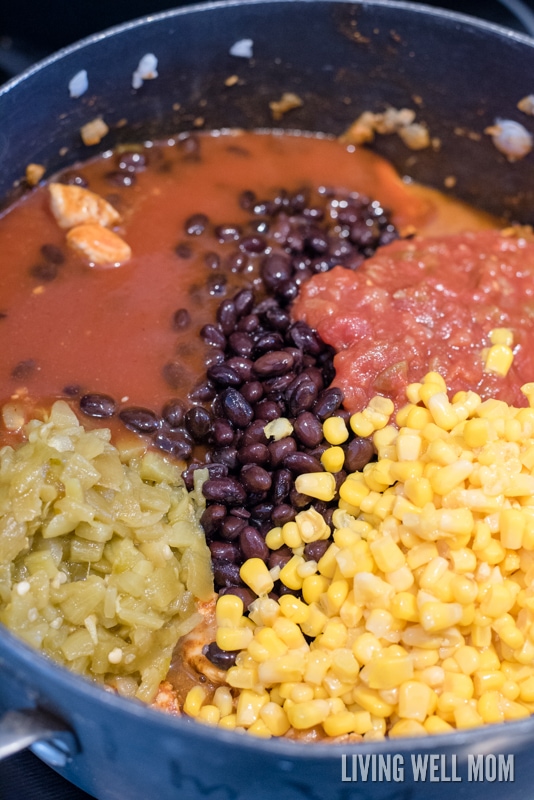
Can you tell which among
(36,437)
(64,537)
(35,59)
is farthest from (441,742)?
(35,59)

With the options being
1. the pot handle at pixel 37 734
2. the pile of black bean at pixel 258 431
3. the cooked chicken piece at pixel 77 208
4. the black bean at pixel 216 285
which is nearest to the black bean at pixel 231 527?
the pile of black bean at pixel 258 431

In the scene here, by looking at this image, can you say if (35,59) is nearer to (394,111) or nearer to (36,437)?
(394,111)

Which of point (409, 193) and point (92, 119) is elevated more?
point (92, 119)

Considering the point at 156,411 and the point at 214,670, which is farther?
the point at 156,411

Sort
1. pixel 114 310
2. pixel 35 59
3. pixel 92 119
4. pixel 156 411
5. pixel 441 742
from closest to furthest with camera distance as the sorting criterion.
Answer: pixel 441 742
pixel 156 411
pixel 114 310
pixel 92 119
pixel 35 59

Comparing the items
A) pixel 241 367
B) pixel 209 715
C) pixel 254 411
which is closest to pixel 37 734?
pixel 209 715

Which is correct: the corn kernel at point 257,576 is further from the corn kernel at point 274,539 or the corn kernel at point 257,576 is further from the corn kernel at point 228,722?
the corn kernel at point 228,722
